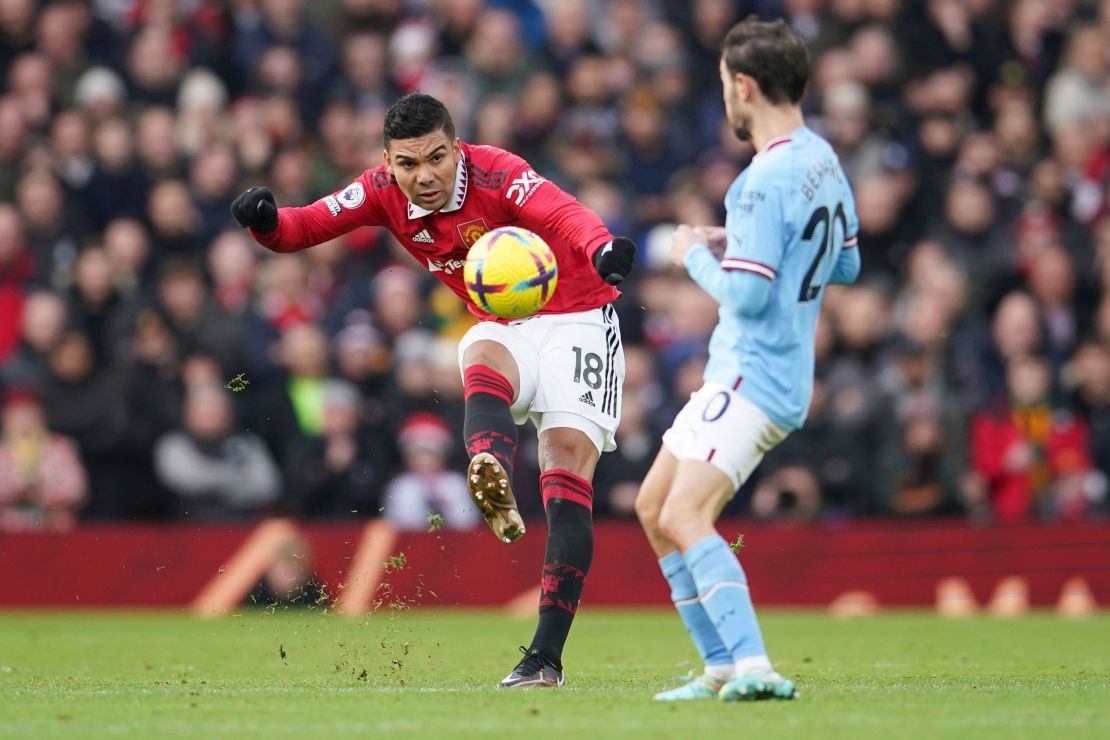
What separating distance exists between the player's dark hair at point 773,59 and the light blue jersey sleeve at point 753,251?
387mm

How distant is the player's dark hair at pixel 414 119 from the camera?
8.42 m

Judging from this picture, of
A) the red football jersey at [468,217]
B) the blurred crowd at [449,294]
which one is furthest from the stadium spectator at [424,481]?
the red football jersey at [468,217]

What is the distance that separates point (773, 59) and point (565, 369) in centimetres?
217

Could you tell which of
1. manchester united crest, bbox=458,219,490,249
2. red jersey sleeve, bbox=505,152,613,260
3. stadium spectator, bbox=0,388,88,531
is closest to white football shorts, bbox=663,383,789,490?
red jersey sleeve, bbox=505,152,613,260

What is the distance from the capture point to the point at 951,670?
9391mm

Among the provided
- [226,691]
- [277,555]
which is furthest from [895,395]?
[226,691]

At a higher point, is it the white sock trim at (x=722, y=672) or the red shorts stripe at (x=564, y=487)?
the red shorts stripe at (x=564, y=487)

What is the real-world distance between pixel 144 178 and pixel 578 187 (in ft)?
12.8

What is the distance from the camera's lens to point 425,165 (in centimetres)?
846

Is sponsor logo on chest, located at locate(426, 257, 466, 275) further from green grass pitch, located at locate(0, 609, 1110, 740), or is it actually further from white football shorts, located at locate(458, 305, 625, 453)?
green grass pitch, located at locate(0, 609, 1110, 740)

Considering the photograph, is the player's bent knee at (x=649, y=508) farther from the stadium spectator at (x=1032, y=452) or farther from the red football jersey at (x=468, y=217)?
the stadium spectator at (x=1032, y=452)

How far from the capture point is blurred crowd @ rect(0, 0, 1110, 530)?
14797 millimetres

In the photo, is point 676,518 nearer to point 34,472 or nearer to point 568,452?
point 568,452

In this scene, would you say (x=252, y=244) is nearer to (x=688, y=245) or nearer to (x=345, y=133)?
(x=345, y=133)
